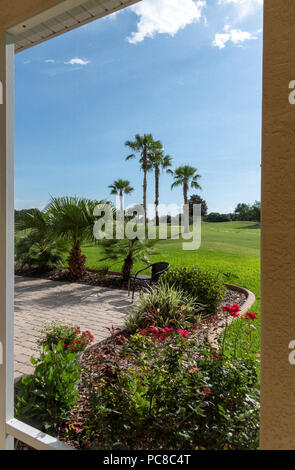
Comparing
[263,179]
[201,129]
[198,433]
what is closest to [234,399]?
[198,433]

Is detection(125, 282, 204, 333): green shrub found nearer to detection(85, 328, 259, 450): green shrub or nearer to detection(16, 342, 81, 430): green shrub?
detection(16, 342, 81, 430): green shrub

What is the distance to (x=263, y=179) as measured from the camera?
0.89 m

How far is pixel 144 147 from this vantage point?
19.2m

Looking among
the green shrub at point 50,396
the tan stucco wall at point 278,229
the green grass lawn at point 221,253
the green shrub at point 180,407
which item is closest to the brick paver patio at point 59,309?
the green shrub at point 50,396

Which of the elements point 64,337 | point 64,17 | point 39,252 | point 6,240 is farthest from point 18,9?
point 39,252

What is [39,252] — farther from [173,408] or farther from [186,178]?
[186,178]

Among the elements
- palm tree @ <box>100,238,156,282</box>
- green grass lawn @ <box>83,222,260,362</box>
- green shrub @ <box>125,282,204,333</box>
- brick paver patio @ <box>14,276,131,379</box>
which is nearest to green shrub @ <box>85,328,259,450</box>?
brick paver patio @ <box>14,276,131,379</box>

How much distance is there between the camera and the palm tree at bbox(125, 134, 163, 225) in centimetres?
1879

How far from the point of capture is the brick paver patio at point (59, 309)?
353cm

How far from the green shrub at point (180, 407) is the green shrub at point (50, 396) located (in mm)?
235

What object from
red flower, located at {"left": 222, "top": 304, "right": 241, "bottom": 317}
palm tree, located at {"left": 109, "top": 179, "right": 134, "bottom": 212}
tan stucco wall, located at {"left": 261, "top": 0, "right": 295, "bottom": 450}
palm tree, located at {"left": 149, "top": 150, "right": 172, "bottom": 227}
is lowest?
red flower, located at {"left": 222, "top": 304, "right": 241, "bottom": 317}

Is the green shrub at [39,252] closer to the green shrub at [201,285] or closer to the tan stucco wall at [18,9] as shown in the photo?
the green shrub at [201,285]

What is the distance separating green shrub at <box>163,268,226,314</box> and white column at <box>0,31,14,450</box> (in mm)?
2913

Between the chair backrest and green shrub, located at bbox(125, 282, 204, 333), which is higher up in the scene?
the chair backrest
